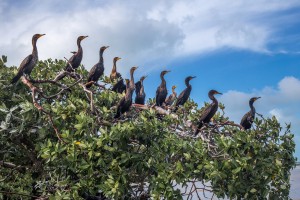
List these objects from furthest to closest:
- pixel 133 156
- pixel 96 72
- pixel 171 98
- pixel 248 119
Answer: pixel 171 98 < pixel 96 72 < pixel 248 119 < pixel 133 156

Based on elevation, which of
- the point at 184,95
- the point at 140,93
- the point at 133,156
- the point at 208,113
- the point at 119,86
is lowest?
the point at 133,156

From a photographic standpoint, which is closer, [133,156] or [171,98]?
[133,156]

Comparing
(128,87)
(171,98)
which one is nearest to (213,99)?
(128,87)

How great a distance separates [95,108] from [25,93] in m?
2.41

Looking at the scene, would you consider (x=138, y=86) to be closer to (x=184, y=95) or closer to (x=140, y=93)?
(x=140, y=93)

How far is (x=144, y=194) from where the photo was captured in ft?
30.5

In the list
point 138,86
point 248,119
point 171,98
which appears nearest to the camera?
point 248,119

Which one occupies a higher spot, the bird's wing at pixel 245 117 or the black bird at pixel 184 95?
the black bird at pixel 184 95

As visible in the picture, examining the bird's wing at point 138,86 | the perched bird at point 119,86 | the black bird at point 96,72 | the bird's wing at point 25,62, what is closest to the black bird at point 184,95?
the bird's wing at point 138,86

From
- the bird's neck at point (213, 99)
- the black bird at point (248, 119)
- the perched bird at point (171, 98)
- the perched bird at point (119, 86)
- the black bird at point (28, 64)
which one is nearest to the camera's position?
the black bird at point (28, 64)

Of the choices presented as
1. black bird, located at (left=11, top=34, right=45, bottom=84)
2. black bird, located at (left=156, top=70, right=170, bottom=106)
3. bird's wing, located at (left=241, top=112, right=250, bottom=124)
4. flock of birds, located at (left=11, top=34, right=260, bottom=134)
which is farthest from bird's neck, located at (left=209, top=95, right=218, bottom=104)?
black bird, located at (left=11, top=34, right=45, bottom=84)

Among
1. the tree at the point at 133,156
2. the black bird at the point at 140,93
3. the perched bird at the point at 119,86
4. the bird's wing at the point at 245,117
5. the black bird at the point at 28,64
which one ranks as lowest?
the tree at the point at 133,156

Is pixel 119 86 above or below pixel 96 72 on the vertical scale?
below

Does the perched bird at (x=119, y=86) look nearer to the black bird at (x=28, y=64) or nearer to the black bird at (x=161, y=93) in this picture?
the black bird at (x=161, y=93)
